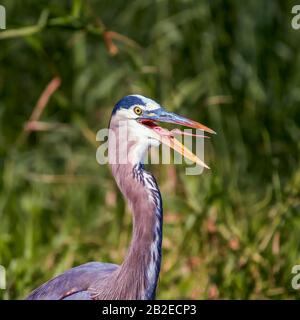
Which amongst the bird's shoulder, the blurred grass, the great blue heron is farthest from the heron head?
the blurred grass

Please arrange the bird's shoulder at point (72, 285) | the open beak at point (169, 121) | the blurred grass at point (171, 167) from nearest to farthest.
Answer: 1. the open beak at point (169, 121)
2. the bird's shoulder at point (72, 285)
3. the blurred grass at point (171, 167)

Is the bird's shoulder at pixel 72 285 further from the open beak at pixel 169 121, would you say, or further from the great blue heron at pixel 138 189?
the open beak at pixel 169 121

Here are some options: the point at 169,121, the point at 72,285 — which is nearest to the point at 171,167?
the point at 72,285

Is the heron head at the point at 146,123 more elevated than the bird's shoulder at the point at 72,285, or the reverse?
the heron head at the point at 146,123

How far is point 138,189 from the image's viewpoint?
2.89 metres

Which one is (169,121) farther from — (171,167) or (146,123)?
(171,167)

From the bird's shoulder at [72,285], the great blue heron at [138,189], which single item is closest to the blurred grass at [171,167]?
the bird's shoulder at [72,285]

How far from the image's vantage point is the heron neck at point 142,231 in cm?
289

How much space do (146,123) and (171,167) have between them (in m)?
1.38

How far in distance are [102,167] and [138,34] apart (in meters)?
0.69

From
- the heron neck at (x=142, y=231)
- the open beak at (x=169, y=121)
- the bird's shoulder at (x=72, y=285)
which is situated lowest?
the bird's shoulder at (x=72, y=285)

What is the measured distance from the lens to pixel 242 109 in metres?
4.71

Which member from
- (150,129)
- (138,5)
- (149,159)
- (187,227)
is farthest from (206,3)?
(150,129)
